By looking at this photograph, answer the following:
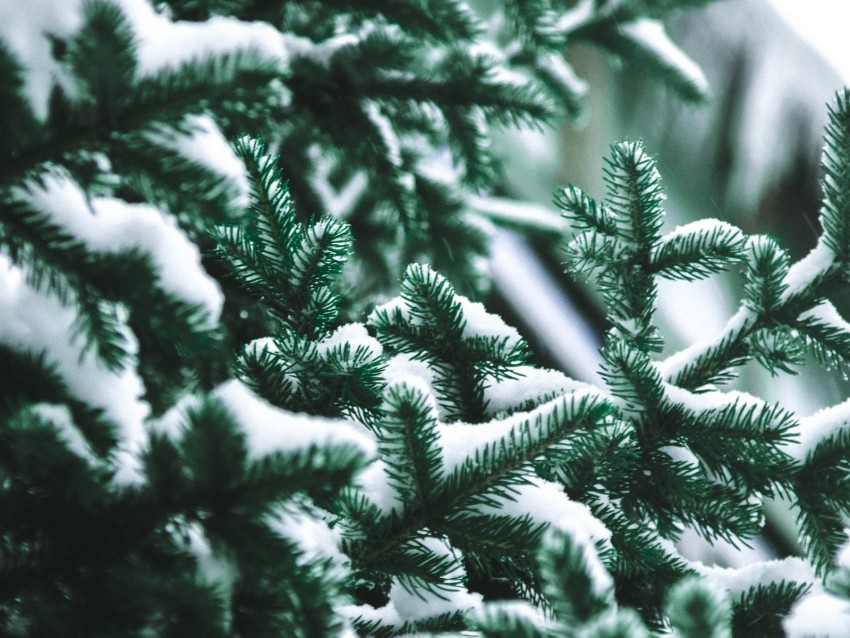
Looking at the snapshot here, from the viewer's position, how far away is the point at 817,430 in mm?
679

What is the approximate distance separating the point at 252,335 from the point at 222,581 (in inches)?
21.2

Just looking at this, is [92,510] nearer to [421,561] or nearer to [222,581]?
[222,581]

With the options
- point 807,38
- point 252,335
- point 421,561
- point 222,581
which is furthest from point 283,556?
point 807,38

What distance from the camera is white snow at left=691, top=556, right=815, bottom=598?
69 centimetres

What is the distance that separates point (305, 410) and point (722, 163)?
291 cm

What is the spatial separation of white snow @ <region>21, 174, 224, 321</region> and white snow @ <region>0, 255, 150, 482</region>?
0.06 m

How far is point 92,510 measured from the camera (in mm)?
485

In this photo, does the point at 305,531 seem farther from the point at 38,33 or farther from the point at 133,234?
the point at 38,33

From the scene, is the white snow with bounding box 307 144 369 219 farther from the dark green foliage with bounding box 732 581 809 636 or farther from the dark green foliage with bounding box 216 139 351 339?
the dark green foliage with bounding box 732 581 809 636

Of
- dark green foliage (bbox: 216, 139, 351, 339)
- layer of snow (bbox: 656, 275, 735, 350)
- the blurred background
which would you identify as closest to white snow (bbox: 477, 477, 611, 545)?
dark green foliage (bbox: 216, 139, 351, 339)

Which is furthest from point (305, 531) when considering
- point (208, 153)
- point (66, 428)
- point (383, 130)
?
point (383, 130)

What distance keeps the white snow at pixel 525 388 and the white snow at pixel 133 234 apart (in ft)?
1.13

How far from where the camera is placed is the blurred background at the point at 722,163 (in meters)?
2.79

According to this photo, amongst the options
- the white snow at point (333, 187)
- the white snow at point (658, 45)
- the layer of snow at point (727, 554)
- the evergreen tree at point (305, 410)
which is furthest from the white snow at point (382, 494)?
the layer of snow at point (727, 554)
